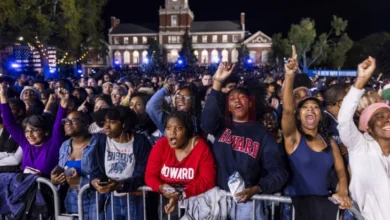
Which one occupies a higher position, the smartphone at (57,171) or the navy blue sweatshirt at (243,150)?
the navy blue sweatshirt at (243,150)

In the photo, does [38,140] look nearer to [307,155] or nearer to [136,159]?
[136,159]

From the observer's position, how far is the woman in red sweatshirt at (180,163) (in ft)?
10.7

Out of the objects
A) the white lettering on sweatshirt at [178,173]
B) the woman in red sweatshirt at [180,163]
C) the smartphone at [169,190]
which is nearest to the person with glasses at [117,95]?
the woman in red sweatshirt at [180,163]

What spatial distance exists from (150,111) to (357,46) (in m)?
65.8

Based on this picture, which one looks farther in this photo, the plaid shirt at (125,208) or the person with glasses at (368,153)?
the plaid shirt at (125,208)

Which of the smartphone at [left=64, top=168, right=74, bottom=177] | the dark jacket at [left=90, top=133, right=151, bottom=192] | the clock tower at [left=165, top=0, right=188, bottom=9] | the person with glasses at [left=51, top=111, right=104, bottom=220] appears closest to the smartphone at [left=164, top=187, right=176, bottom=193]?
the dark jacket at [left=90, top=133, right=151, bottom=192]

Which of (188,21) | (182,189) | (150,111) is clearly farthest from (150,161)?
(188,21)

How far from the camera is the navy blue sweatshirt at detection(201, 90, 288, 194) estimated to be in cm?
328

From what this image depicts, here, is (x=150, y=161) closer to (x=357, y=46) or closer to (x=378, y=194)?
(x=378, y=194)

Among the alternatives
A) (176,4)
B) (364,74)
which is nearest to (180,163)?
Answer: (364,74)

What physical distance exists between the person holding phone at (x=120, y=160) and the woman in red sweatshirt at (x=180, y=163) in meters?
0.27

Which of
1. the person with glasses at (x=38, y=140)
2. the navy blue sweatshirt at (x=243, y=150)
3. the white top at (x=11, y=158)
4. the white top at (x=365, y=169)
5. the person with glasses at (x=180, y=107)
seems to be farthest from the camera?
the person with glasses at (x=180, y=107)

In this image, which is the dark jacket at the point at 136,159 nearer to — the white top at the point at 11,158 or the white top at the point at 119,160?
the white top at the point at 119,160

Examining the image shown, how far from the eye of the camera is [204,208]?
3230mm
